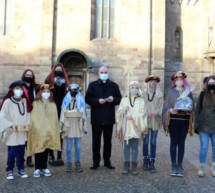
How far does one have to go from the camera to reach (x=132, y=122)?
7.35 m

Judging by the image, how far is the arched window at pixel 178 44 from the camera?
24.7 meters

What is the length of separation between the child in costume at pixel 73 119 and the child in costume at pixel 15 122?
0.81 metres

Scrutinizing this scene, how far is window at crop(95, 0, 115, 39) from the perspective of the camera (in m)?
22.3

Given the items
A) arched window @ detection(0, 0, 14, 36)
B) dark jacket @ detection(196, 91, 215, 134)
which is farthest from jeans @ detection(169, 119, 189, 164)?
arched window @ detection(0, 0, 14, 36)

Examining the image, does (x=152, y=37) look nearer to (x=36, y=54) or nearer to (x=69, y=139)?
(x=36, y=54)

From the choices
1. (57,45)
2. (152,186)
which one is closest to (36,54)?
(57,45)

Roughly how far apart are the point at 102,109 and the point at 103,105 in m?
0.09

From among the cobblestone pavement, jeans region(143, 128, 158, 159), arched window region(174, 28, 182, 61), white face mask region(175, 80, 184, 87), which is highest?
arched window region(174, 28, 182, 61)

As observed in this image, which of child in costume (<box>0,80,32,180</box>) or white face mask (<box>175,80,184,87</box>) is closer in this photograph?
child in costume (<box>0,80,32,180</box>)

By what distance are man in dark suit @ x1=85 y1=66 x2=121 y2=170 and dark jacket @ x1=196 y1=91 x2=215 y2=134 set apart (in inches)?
65.4

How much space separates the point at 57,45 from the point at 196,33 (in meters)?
9.50

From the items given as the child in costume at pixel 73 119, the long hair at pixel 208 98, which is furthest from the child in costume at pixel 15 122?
the long hair at pixel 208 98

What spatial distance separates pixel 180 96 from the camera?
720 cm

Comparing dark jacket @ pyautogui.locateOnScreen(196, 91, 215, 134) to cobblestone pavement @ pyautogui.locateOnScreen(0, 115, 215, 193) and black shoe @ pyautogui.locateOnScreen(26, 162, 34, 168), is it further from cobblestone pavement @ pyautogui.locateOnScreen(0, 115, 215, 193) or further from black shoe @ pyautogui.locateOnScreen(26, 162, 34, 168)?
black shoe @ pyautogui.locateOnScreen(26, 162, 34, 168)
